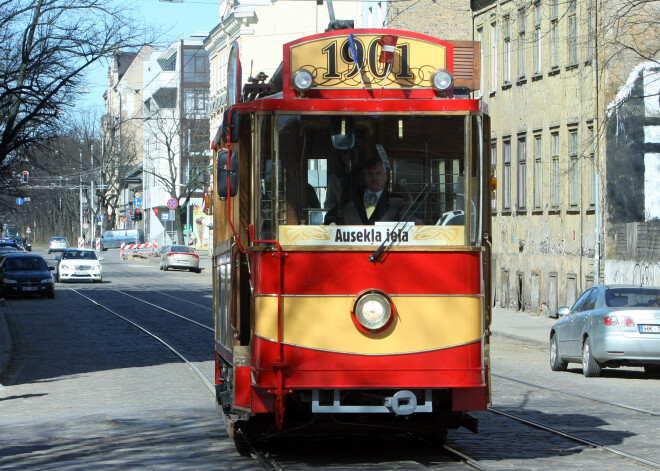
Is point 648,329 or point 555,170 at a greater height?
point 555,170

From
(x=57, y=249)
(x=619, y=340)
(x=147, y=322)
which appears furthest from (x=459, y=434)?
(x=57, y=249)

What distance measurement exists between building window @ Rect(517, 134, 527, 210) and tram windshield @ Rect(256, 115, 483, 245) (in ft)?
93.7

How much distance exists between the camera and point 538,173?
36594 millimetres

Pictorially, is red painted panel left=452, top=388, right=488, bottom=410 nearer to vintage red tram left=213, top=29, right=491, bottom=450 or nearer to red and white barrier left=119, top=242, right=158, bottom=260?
vintage red tram left=213, top=29, right=491, bottom=450

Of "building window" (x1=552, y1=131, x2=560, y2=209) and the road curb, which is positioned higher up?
"building window" (x1=552, y1=131, x2=560, y2=209)

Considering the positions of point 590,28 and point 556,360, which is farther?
point 590,28

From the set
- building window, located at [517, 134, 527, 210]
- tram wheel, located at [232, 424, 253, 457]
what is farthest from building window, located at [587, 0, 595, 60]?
tram wheel, located at [232, 424, 253, 457]

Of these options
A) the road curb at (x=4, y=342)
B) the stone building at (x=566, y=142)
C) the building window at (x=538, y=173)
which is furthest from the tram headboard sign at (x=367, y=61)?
the building window at (x=538, y=173)

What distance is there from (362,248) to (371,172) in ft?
1.95

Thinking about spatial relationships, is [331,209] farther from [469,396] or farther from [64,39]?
[64,39]

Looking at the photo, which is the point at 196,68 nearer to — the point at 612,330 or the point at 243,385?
the point at 612,330

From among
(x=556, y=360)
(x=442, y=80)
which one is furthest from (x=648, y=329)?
(x=442, y=80)

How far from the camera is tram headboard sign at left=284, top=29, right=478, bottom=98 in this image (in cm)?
981

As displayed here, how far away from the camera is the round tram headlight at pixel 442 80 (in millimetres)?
9727
